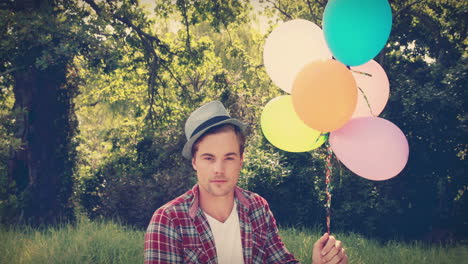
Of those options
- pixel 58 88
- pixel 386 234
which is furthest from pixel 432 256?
pixel 58 88

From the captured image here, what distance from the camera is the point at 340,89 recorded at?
238cm

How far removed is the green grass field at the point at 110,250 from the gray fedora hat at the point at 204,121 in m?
2.83

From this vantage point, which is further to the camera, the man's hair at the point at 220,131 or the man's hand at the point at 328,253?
the man's hair at the point at 220,131

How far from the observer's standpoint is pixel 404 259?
515 cm

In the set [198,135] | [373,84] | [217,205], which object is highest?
[373,84]

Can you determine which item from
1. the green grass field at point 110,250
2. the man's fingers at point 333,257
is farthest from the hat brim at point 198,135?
the green grass field at point 110,250

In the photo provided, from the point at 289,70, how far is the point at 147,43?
574cm

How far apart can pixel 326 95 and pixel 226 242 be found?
1.07 meters

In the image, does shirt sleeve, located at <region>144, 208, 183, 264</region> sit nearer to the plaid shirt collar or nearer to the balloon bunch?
the plaid shirt collar

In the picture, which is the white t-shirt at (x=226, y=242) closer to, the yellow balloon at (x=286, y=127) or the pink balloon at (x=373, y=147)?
the yellow balloon at (x=286, y=127)

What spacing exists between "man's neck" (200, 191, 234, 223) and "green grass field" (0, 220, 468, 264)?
8.89ft

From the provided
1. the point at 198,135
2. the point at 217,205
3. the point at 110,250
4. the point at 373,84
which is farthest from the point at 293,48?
the point at 110,250

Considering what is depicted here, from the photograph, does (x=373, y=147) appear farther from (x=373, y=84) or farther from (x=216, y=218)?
(x=216, y=218)

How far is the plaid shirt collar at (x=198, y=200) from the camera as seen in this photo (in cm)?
222
